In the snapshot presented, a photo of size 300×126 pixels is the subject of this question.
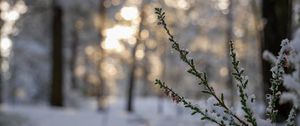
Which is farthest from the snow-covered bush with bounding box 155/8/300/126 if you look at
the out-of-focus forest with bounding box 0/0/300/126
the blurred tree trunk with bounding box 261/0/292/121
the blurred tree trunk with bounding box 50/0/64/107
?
the blurred tree trunk with bounding box 50/0/64/107

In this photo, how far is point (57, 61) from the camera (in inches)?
864

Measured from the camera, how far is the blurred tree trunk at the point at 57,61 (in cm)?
2195

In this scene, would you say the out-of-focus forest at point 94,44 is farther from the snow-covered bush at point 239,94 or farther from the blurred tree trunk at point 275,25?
the snow-covered bush at point 239,94

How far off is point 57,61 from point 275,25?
13.8 metres

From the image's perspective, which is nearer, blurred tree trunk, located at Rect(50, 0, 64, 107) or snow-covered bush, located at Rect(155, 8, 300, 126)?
snow-covered bush, located at Rect(155, 8, 300, 126)

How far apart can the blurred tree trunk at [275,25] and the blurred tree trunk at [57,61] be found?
13508 millimetres

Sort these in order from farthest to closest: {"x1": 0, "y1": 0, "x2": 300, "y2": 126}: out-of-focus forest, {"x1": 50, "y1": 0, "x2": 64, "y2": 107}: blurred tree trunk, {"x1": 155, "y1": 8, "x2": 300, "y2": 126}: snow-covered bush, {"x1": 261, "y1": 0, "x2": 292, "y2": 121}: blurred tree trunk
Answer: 1. {"x1": 50, "y1": 0, "x2": 64, "y2": 107}: blurred tree trunk
2. {"x1": 0, "y1": 0, "x2": 300, "y2": 126}: out-of-focus forest
3. {"x1": 261, "y1": 0, "x2": 292, "y2": 121}: blurred tree trunk
4. {"x1": 155, "y1": 8, "x2": 300, "y2": 126}: snow-covered bush

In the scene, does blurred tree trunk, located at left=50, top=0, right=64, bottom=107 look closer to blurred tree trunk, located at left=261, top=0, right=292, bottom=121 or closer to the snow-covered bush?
blurred tree trunk, located at left=261, top=0, right=292, bottom=121

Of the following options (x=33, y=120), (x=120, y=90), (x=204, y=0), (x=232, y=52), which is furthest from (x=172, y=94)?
(x=120, y=90)

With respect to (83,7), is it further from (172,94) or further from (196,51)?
(172,94)

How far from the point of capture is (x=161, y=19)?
10.00 ft

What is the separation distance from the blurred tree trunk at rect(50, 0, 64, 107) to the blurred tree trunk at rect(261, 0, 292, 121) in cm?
1351

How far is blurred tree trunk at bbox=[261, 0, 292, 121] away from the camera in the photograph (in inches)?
355

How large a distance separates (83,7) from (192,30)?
945 cm
